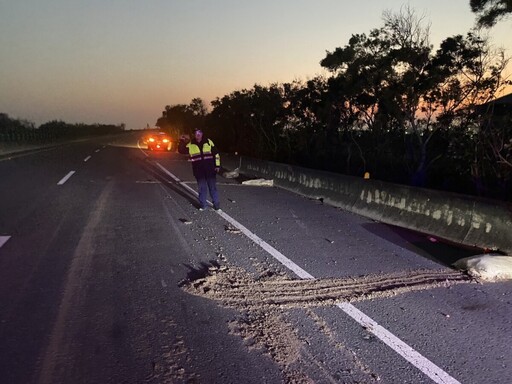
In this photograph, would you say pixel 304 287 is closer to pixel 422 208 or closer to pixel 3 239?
pixel 422 208

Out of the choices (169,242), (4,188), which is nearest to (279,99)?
(4,188)

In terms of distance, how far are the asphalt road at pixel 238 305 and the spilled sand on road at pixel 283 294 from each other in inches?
0.6

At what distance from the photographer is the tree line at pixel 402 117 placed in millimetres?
10125

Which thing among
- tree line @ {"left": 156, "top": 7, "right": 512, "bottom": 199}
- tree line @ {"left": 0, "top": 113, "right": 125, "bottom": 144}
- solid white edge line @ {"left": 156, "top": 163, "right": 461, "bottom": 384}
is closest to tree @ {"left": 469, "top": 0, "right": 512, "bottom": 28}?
tree line @ {"left": 156, "top": 7, "right": 512, "bottom": 199}

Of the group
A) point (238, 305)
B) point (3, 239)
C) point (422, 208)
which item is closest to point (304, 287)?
point (238, 305)

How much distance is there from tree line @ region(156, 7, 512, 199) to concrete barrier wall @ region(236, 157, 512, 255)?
2258 mm

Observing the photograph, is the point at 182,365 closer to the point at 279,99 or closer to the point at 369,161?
the point at 369,161

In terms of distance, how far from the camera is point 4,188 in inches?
480

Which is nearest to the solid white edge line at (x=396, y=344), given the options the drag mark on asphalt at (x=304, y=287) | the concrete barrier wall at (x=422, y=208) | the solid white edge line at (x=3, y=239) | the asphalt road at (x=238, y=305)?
the asphalt road at (x=238, y=305)

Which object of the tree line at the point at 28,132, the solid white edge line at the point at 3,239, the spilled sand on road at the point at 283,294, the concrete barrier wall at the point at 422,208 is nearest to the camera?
the spilled sand on road at the point at 283,294

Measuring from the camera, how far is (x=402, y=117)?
14453mm

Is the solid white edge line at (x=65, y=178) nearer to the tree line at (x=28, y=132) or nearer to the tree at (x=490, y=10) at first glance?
the tree at (x=490, y=10)

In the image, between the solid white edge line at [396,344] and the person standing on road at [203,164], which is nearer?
the solid white edge line at [396,344]

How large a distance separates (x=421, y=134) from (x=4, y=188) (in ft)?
40.8
